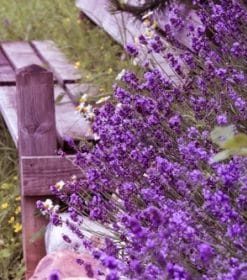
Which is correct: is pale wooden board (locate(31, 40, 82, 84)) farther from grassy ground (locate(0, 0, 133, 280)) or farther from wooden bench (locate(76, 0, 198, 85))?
wooden bench (locate(76, 0, 198, 85))

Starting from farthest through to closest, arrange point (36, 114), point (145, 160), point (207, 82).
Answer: point (36, 114) < point (207, 82) < point (145, 160)

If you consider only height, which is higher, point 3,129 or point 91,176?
point 91,176

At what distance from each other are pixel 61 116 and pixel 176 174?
1.97 metres

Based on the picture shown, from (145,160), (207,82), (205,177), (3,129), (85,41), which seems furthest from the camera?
(85,41)

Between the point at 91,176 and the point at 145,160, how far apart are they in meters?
0.19

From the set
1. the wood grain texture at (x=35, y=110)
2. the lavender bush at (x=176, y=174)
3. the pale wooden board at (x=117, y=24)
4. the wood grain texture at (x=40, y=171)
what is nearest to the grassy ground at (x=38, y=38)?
the pale wooden board at (x=117, y=24)

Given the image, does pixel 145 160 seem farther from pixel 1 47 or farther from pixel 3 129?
pixel 1 47

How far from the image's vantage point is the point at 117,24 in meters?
4.79

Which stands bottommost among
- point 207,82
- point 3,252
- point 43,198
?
point 3,252

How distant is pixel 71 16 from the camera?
6180 millimetres

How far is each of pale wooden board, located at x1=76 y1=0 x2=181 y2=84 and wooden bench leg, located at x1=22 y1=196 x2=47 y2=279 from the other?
2.99 feet

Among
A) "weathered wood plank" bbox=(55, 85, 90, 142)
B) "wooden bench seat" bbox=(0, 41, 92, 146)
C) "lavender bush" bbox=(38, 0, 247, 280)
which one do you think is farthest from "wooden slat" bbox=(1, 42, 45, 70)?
"lavender bush" bbox=(38, 0, 247, 280)

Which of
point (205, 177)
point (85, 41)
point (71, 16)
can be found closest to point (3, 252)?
point (205, 177)

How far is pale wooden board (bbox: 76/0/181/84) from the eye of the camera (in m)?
4.34
